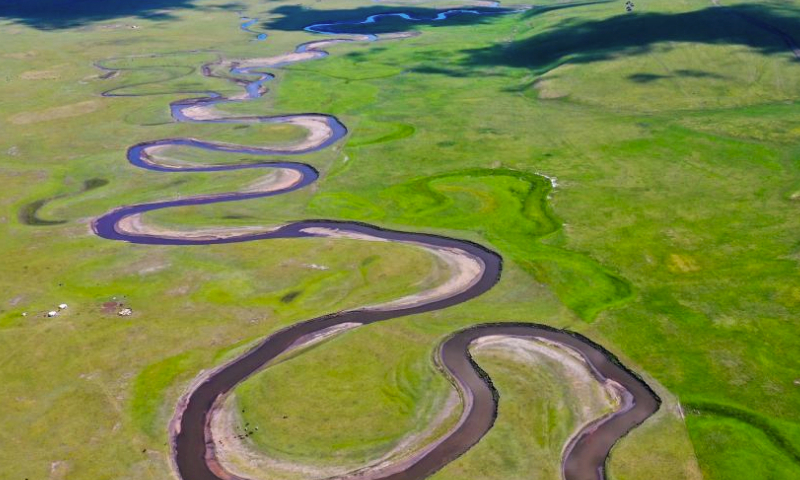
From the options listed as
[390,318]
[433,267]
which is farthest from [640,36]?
[390,318]

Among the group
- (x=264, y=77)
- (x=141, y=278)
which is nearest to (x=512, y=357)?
(x=141, y=278)

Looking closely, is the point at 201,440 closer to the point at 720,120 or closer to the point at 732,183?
the point at 732,183

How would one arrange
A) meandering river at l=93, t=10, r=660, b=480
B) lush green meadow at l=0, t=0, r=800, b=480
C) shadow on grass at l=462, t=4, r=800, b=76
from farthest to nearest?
shadow on grass at l=462, t=4, r=800, b=76, lush green meadow at l=0, t=0, r=800, b=480, meandering river at l=93, t=10, r=660, b=480

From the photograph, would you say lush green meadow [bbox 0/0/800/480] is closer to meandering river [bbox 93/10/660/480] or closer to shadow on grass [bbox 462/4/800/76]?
meandering river [bbox 93/10/660/480]

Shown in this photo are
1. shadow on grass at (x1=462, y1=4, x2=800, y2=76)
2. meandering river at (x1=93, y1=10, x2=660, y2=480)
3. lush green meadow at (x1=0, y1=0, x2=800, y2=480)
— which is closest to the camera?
meandering river at (x1=93, y1=10, x2=660, y2=480)

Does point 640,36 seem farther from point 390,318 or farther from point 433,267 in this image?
point 390,318

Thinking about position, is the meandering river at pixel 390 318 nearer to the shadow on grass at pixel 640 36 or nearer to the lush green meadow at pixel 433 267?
the lush green meadow at pixel 433 267

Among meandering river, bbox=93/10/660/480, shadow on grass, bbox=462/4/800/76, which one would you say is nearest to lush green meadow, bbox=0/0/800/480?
meandering river, bbox=93/10/660/480
